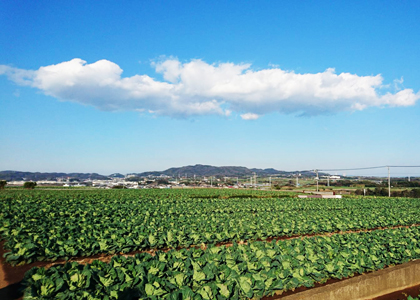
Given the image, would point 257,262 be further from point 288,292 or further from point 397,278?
point 397,278

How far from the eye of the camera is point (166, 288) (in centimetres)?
556

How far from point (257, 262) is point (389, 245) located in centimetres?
657

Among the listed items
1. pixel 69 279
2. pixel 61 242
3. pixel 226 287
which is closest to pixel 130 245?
pixel 61 242

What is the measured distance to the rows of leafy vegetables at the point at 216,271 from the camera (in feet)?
17.2

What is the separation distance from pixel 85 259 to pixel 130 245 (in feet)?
5.34

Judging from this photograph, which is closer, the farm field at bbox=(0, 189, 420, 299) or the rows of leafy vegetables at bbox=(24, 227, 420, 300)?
the rows of leafy vegetables at bbox=(24, 227, 420, 300)

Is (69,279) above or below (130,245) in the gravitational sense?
above

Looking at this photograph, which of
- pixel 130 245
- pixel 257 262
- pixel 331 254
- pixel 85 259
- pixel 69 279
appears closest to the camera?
pixel 69 279

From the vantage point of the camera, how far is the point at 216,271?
253 inches

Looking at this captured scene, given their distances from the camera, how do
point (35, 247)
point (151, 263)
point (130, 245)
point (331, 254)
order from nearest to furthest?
point (151, 263) < point (331, 254) < point (35, 247) < point (130, 245)

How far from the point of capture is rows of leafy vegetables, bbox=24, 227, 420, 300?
524cm

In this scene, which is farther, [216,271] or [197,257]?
[197,257]

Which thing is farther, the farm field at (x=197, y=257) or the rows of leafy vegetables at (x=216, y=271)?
the farm field at (x=197, y=257)

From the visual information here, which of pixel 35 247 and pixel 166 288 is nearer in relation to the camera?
pixel 166 288
